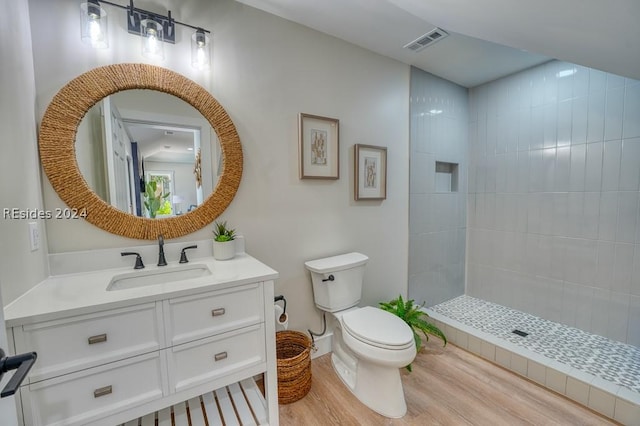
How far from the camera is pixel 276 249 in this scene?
6.05ft

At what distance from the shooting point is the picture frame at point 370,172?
85.3 inches

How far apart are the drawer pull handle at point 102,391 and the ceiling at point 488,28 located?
80.7 inches

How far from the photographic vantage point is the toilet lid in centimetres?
149

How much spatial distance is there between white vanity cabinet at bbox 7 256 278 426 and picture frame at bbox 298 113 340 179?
0.91 metres

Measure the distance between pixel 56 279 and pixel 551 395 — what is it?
Result: 9.23 feet

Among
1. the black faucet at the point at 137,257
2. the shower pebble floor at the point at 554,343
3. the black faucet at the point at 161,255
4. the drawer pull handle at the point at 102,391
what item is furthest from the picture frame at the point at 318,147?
the shower pebble floor at the point at 554,343

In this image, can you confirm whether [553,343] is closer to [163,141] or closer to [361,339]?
[361,339]

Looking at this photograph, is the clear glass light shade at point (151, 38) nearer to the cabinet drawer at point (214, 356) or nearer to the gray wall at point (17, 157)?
the gray wall at point (17, 157)

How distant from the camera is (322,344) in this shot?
2072 millimetres

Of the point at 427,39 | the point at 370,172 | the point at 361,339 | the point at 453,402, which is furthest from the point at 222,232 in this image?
the point at 427,39

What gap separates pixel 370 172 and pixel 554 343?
1.93 metres

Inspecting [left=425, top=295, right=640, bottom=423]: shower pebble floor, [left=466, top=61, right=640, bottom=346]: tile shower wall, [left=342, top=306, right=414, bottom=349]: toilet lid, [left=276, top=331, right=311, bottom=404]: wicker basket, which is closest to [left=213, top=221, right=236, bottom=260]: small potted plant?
[left=276, top=331, right=311, bottom=404]: wicker basket

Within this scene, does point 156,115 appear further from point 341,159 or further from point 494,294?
point 494,294

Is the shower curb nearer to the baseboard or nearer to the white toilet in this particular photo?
the white toilet
